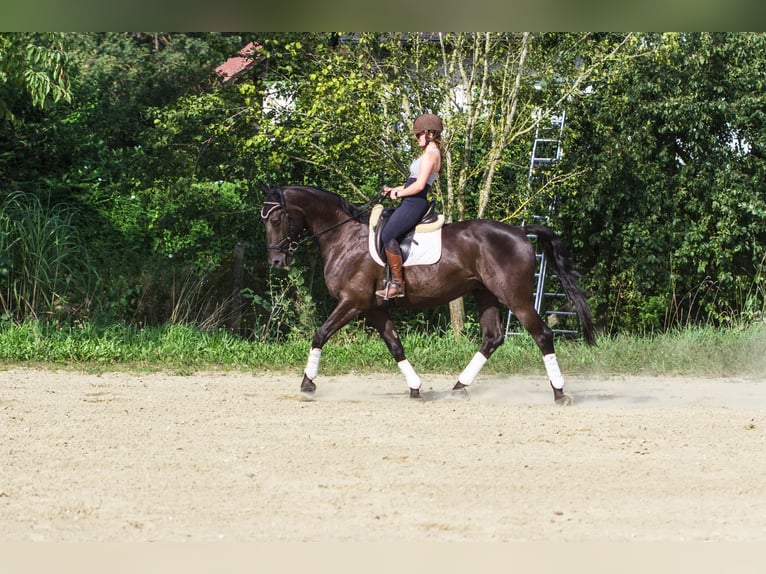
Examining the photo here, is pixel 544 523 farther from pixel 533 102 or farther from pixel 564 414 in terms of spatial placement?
pixel 533 102

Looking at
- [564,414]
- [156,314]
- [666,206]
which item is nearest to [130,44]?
[156,314]

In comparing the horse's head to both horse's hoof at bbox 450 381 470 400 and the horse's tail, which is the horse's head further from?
the horse's tail

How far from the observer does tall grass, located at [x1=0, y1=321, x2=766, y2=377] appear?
11.4 m

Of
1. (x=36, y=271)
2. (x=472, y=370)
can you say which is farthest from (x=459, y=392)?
(x=36, y=271)

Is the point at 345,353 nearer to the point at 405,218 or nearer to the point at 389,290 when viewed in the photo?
the point at 389,290

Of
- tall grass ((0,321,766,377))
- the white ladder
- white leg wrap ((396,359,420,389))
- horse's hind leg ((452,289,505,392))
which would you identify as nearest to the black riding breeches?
horse's hind leg ((452,289,505,392))

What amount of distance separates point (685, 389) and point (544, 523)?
597 centimetres

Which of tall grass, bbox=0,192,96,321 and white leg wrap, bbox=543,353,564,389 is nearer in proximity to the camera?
white leg wrap, bbox=543,353,564,389

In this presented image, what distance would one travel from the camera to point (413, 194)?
29.2ft

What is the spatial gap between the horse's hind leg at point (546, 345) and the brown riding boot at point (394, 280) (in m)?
1.08

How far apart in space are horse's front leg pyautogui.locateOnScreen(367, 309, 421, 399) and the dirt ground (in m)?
0.27

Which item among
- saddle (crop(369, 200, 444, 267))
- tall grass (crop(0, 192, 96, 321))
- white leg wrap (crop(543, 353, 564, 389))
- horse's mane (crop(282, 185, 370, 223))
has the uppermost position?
horse's mane (crop(282, 185, 370, 223))

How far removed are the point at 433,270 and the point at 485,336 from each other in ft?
2.81

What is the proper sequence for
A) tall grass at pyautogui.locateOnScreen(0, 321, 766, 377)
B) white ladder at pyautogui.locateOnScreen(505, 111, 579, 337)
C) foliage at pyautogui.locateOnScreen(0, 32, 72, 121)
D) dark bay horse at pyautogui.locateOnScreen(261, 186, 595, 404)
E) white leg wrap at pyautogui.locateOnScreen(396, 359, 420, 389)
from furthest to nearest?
white ladder at pyautogui.locateOnScreen(505, 111, 579, 337) < tall grass at pyautogui.locateOnScreen(0, 321, 766, 377) < foliage at pyautogui.locateOnScreen(0, 32, 72, 121) < white leg wrap at pyautogui.locateOnScreen(396, 359, 420, 389) < dark bay horse at pyautogui.locateOnScreen(261, 186, 595, 404)
